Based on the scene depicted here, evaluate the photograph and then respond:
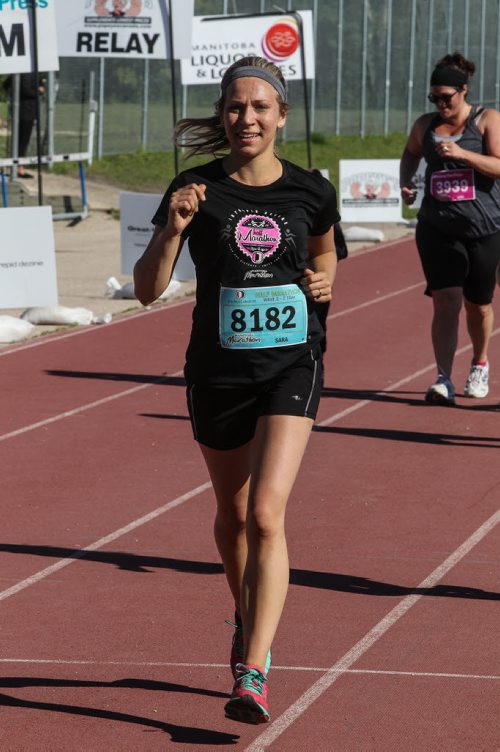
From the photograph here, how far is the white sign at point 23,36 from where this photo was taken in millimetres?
15961

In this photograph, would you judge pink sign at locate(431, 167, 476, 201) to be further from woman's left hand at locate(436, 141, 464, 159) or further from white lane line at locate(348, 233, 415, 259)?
A: white lane line at locate(348, 233, 415, 259)

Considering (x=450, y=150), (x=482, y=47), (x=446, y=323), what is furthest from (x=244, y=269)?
(x=482, y=47)

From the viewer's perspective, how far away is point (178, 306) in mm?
16875

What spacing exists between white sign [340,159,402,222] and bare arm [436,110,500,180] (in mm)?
15794

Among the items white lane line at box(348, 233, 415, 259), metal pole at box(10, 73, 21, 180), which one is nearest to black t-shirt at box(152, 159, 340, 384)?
white lane line at box(348, 233, 415, 259)

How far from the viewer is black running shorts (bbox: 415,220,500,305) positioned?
10.3 meters

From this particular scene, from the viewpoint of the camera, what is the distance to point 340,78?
139 feet

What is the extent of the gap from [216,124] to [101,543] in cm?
274

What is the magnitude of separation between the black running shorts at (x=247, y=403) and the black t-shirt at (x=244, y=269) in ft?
0.12

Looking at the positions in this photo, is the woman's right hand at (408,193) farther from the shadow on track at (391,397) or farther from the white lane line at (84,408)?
the white lane line at (84,408)

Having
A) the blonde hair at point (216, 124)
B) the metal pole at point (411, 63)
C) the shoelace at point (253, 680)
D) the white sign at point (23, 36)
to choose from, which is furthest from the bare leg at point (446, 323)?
the metal pole at point (411, 63)

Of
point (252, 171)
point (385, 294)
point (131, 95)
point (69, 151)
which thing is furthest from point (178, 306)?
point (131, 95)

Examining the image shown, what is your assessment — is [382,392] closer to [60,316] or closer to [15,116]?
→ [60,316]

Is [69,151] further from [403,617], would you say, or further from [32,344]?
[403,617]
